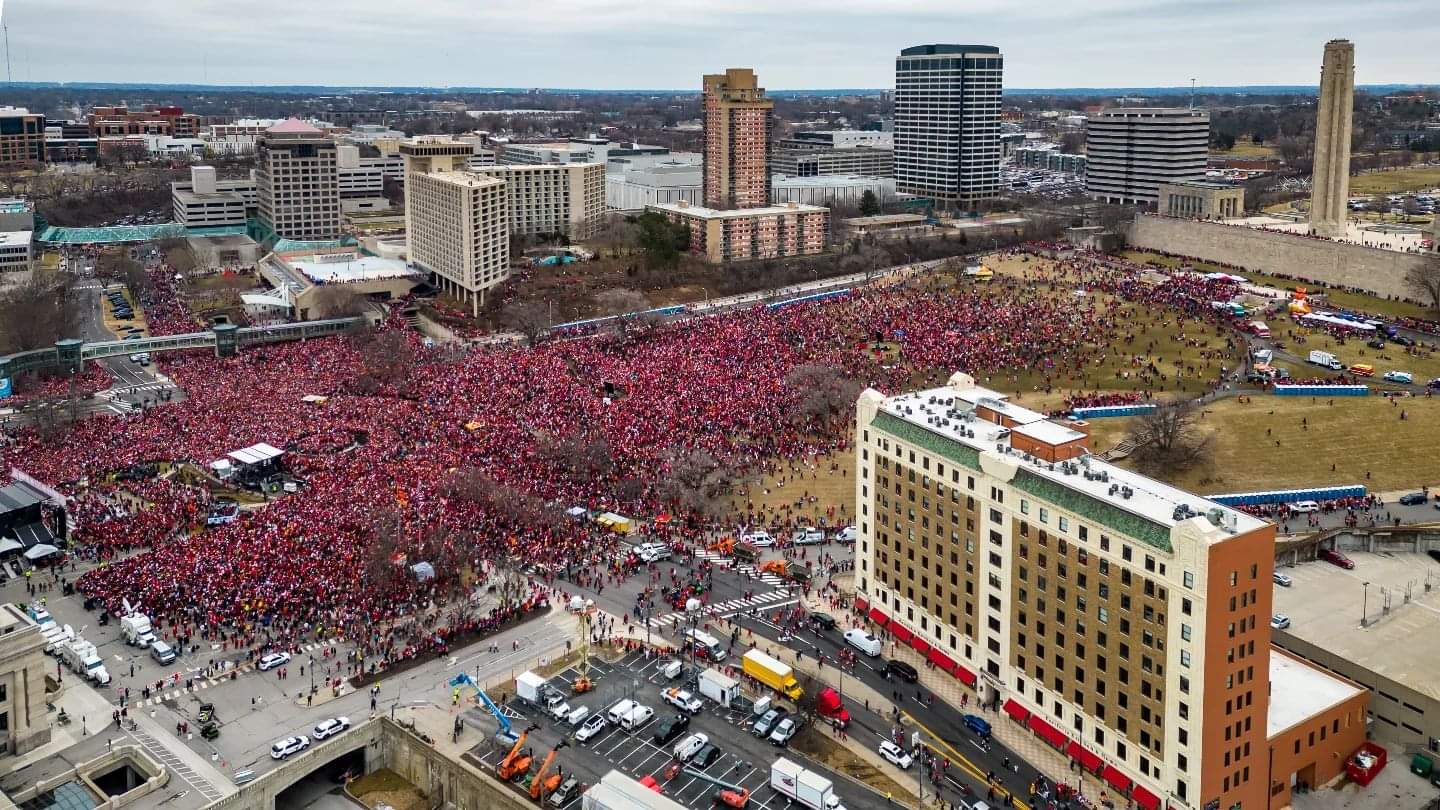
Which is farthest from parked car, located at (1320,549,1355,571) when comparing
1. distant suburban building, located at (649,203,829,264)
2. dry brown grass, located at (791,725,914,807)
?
distant suburban building, located at (649,203,829,264)

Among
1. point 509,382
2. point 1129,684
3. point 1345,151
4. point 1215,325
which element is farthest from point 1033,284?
point 1129,684

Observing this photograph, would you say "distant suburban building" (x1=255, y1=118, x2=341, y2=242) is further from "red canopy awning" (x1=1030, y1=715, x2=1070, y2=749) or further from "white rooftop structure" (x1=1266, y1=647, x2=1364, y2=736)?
"white rooftop structure" (x1=1266, y1=647, x2=1364, y2=736)

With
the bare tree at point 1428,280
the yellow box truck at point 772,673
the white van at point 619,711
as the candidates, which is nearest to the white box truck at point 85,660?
the white van at point 619,711

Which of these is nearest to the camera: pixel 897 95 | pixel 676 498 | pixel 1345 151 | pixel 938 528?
pixel 938 528

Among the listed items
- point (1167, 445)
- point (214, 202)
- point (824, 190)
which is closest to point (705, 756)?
point (1167, 445)

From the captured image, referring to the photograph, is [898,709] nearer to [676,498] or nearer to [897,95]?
[676,498]
